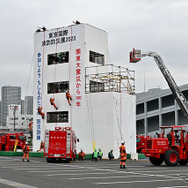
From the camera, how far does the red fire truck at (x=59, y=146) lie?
96.3ft

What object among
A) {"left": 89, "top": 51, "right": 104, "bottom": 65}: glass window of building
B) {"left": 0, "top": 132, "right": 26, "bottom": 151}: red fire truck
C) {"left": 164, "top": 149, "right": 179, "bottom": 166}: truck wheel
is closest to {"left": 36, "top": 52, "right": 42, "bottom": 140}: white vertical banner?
Result: {"left": 89, "top": 51, "right": 104, "bottom": 65}: glass window of building

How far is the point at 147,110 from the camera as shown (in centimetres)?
8650

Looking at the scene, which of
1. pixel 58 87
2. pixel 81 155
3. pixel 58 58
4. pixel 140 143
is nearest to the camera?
pixel 81 155

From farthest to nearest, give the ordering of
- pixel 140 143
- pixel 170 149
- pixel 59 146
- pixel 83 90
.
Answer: pixel 140 143, pixel 83 90, pixel 59 146, pixel 170 149

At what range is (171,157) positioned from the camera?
2559cm

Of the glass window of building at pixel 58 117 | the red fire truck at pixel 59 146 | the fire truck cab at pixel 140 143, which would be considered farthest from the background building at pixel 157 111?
the red fire truck at pixel 59 146

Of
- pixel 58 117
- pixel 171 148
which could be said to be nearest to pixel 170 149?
pixel 171 148

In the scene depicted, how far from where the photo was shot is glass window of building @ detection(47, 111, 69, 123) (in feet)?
128

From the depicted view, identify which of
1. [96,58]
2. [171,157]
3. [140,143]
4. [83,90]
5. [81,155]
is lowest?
[81,155]

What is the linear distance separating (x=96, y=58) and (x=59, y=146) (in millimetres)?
13221

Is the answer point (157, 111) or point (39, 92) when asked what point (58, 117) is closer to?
point (39, 92)

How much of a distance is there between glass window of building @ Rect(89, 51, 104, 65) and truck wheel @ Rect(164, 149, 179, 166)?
16259 mm

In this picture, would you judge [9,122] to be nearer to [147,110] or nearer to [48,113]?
[147,110]

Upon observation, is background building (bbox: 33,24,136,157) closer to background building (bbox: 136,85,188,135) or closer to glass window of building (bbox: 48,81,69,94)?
glass window of building (bbox: 48,81,69,94)
